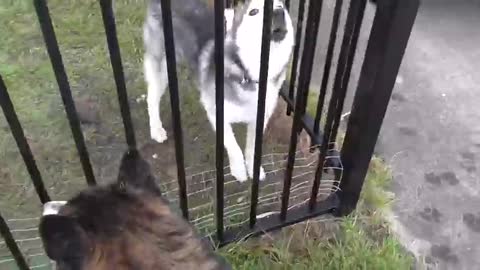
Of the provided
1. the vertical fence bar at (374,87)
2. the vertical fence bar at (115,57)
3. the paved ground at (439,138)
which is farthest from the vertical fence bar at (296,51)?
the vertical fence bar at (115,57)

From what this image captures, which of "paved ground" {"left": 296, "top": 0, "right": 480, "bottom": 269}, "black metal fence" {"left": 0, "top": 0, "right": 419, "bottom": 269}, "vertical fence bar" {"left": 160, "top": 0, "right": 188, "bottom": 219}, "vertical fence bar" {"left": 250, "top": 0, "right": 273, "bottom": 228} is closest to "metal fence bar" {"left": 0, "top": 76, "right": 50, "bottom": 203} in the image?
"black metal fence" {"left": 0, "top": 0, "right": 419, "bottom": 269}

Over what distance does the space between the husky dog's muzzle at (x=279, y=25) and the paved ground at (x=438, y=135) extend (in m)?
0.76

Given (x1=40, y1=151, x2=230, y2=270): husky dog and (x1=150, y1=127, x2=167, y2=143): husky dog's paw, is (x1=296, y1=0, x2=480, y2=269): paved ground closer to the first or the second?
(x1=150, y1=127, x2=167, y2=143): husky dog's paw

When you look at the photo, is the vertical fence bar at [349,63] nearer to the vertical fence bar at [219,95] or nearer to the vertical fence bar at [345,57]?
the vertical fence bar at [345,57]

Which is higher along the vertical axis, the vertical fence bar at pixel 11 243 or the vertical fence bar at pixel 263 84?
the vertical fence bar at pixel 263 84

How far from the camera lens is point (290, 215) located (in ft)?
7.39

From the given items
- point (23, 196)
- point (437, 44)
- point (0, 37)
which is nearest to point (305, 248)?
point (23, 196)

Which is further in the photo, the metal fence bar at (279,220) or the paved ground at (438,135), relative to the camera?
the paved ground at (438,135)

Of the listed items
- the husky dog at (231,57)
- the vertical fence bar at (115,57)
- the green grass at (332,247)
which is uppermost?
the vertical fence bar at (115,57)

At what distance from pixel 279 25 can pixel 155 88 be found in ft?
2.32

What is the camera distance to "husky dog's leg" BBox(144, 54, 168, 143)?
2.58 metres

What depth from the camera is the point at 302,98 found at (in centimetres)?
196

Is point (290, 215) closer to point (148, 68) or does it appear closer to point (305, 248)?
point (305, 248)

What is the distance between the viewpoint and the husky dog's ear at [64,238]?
109 cm
